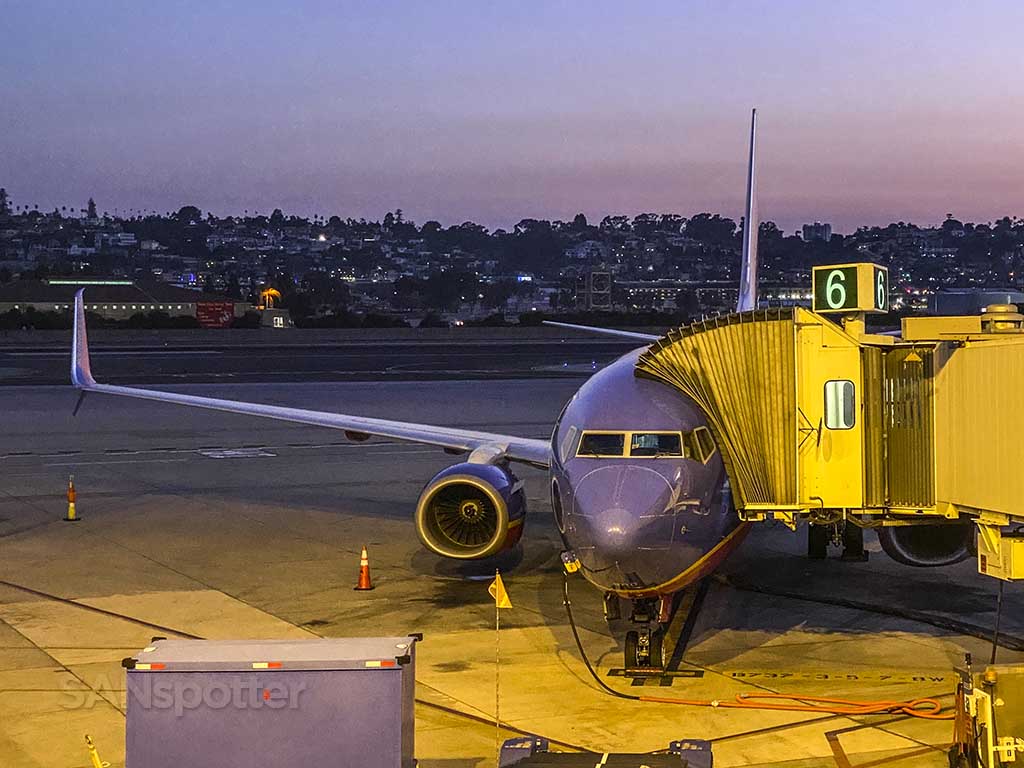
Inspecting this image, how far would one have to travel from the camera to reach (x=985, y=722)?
11.7m

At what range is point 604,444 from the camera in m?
15.9

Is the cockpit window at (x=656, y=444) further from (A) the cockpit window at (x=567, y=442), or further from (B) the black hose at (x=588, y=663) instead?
(B) the black hose at (x=588, y=663)

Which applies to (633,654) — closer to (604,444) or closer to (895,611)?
(604,444)

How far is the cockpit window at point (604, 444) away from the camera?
625 inches

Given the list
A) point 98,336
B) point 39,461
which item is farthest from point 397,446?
point 98,336

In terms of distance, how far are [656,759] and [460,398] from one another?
4548 cm

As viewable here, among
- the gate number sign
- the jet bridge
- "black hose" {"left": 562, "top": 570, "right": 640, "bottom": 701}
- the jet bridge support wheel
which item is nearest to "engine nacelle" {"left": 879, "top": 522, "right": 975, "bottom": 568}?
the jet bridge

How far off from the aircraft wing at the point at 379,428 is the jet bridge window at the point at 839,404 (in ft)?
20.3

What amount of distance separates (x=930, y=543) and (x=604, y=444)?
16.3ft

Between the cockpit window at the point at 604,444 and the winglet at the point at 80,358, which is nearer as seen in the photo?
the cockpit window at the point at 604,444

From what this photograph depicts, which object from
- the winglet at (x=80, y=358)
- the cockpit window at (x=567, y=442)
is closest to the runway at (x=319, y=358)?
the winglet at (x=80, y=358)

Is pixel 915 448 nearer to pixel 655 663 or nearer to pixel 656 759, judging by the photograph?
pixel 655 663

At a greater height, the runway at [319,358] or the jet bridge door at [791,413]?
the runway at [319,358]

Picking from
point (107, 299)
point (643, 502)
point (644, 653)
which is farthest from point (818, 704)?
point (107, 299)
